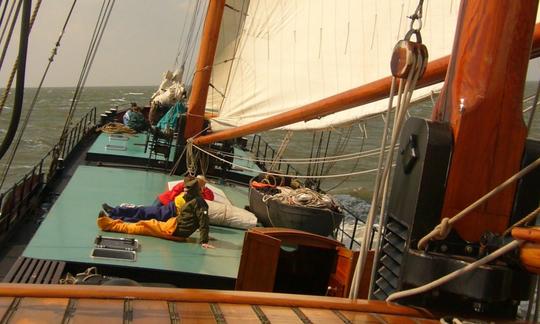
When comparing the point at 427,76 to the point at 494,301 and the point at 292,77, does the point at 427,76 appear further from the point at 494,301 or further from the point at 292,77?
the point at 292,77

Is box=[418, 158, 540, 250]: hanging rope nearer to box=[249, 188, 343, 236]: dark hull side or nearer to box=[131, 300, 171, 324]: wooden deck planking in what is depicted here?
box=[131, 300, 171, 324]: wooden deck planking

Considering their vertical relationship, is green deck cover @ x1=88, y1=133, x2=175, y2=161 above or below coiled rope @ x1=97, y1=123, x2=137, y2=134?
below

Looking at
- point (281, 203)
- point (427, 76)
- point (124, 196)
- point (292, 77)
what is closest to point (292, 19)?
point (292, 77)

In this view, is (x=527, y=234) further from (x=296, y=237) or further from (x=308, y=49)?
(x=308, y=49)

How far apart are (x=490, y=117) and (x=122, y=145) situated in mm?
12264

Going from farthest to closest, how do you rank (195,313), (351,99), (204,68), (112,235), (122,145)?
(122,145) → (204,68) → (112,235) → (351,99) → (195,313)

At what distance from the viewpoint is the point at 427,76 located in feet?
12.8

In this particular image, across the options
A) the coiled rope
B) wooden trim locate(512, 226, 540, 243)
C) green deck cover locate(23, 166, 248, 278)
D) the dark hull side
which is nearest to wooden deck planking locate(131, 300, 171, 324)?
wooden trim locate(512, 226, 540, 243)

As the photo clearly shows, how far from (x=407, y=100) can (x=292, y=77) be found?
477 cm

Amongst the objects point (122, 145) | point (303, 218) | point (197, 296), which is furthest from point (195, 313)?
point (122, 145)

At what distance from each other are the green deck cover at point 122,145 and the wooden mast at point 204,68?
2460mm

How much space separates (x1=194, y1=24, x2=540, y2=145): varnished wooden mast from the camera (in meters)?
3.87

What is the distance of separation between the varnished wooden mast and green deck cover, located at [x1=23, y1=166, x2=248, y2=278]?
59.5 inches

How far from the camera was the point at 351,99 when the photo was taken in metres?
4.80
